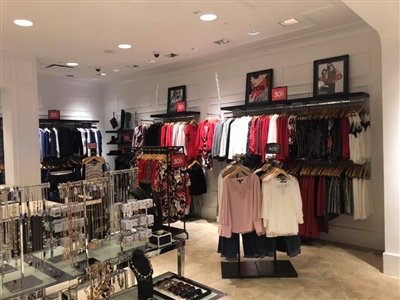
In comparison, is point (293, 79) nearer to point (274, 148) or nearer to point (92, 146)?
point (274, 148)

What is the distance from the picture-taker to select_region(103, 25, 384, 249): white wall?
4.54 m

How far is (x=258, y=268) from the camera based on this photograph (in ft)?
12.9

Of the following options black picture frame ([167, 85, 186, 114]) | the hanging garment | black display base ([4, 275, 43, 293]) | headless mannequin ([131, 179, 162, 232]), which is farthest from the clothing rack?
black picture frame ([167, 85, 186, 114])

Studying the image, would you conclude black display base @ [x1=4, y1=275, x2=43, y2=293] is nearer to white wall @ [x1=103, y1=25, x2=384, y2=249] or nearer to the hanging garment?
the hanging garment

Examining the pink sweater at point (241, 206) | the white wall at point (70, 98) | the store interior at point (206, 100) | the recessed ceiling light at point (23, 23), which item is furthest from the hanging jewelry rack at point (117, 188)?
the white wall at point (70, 98)

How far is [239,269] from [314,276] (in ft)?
2.77

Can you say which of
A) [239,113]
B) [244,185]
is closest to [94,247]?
[244,185]

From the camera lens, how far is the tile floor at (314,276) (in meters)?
3.37

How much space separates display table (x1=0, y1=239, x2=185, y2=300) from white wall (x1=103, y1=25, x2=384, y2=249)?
351cm

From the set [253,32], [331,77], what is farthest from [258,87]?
[331,77]

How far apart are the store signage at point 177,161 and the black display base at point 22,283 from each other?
10.3 feet

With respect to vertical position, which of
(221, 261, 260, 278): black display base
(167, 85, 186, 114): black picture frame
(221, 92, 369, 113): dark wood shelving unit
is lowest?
(221, 261, 260, 278): black display base

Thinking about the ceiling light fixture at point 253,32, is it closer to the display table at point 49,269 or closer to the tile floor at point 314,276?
the tile floor at point 314,276

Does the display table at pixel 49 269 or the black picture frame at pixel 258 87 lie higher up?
the black picture frame at pixel 258 87
